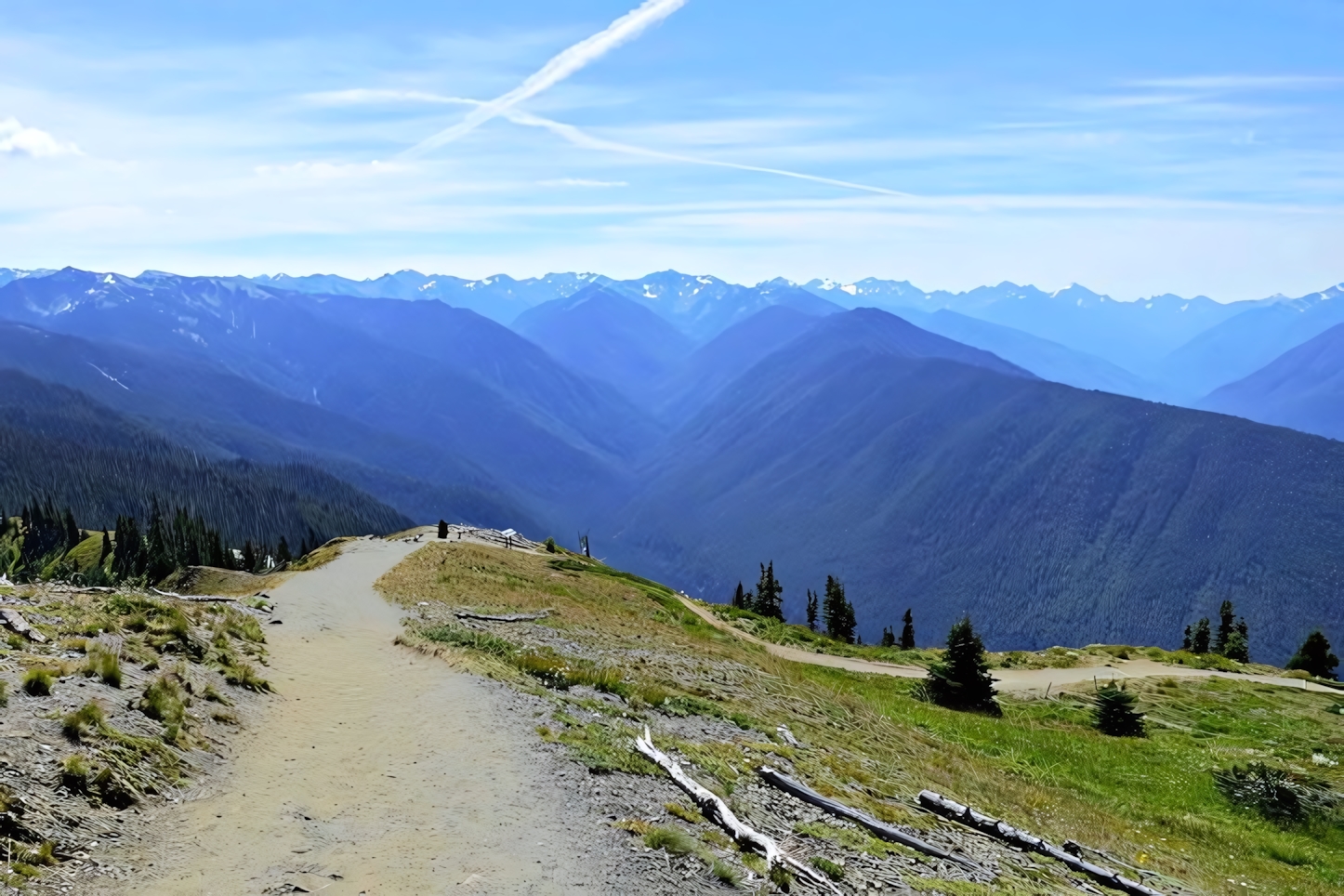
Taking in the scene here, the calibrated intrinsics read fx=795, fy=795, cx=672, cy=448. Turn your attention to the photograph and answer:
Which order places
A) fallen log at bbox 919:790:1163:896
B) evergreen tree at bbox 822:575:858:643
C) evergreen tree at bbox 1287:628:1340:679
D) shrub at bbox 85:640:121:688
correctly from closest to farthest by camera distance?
fallen log at bbox 919:790:1163:896 < shrub at bbox 85:640:121:688 < evergreen tree at bbox 1287:628:1340:679 < evergreen tree at bbox 822:575:858:643

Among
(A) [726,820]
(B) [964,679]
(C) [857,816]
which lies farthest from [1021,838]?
(B) [964,679]

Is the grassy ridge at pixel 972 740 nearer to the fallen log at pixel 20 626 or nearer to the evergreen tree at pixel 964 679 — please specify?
the evergreen tree at pixel 964 679

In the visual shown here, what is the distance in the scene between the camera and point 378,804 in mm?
14406

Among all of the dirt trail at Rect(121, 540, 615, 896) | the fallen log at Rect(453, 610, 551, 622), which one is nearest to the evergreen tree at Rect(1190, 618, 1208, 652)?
the fallen log at Rect(453, 610, 551, 622)

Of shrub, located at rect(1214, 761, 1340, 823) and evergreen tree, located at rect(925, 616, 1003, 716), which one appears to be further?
evergreen tree, located at rect(925, 616, 1003, 716)

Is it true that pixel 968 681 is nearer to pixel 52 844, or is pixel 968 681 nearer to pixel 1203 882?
pixel 1203 882

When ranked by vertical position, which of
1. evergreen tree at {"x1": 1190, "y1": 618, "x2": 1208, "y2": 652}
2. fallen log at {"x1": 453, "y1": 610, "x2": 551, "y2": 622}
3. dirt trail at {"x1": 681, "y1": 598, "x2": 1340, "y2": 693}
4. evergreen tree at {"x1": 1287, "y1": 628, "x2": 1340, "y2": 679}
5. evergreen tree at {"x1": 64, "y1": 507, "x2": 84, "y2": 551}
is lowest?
evergreen tree at {"x1": 64, "y1": 507, "x2": 84, "y2": 551}

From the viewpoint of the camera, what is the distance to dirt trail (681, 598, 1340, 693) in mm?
51281

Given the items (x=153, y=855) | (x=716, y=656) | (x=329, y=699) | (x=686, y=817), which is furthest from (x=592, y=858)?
(x=716, y=656)

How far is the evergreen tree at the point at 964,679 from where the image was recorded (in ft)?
134

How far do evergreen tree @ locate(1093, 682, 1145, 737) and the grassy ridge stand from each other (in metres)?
0.99

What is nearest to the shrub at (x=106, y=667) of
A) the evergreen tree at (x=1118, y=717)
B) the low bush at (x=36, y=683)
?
the low bush at (x=36, y=683)

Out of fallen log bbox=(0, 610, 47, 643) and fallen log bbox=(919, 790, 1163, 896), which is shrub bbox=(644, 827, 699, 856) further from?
fallen log bbox=(0, 610, 47, 643)

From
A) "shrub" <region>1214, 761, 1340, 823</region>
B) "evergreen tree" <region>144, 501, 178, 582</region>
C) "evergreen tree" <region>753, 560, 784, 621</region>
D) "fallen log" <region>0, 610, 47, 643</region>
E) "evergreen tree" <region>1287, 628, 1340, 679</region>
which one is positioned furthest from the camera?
"evergreen tree" <region>753, 560, 784, 621</region>
